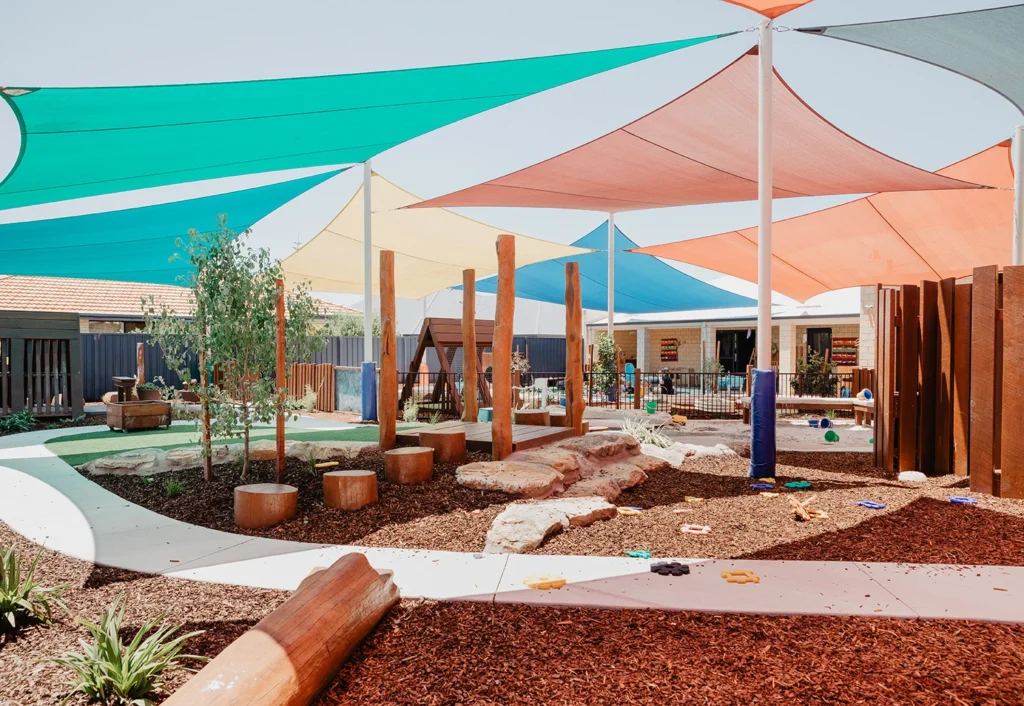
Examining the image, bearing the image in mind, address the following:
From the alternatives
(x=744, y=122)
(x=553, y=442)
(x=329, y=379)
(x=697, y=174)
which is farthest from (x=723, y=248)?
(x=329, y=379)

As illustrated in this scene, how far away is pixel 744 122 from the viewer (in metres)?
7.04

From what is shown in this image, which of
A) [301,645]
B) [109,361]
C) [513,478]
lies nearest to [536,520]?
[513,478]

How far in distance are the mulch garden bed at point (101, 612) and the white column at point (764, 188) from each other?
4.58 meters

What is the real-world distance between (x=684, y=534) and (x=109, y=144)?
19.0 feet

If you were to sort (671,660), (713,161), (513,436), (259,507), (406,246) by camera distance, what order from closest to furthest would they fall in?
(671,660)
(259,507)
(513,436)
(713,161)
(406,246)

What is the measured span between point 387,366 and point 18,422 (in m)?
7.86

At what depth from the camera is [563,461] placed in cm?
601

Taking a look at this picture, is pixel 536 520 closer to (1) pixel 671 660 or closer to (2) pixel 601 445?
(1) pixel 671 660

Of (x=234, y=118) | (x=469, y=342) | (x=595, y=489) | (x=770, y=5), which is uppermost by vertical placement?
(x=770, y=5)

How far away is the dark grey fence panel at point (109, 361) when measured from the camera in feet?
53.7

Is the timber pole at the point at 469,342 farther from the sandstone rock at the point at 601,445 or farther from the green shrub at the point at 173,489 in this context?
the green shrub at the point at 173,489

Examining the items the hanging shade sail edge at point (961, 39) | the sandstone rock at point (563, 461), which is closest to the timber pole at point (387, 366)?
the sandstone rock at point (563, 461)

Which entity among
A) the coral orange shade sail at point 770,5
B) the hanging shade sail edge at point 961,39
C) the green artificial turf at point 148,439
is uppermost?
the coral orange shade sail at point 770,5

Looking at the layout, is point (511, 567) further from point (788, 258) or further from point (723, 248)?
point (788, 258)
